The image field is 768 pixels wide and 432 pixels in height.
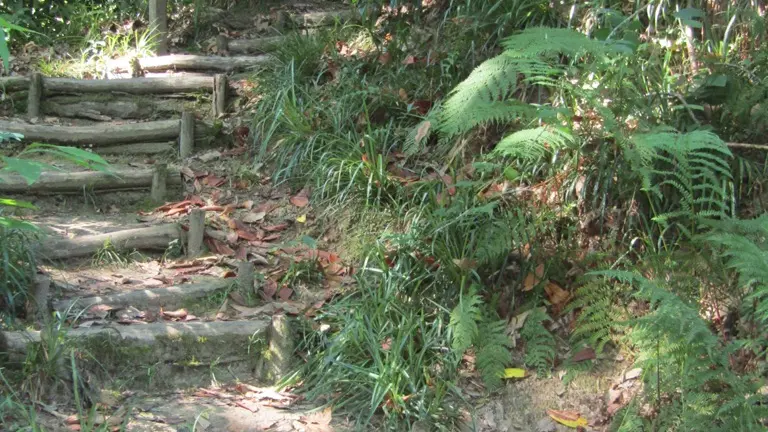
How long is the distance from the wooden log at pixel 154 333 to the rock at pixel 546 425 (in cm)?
139

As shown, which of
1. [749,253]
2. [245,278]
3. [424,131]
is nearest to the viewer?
[749,253]

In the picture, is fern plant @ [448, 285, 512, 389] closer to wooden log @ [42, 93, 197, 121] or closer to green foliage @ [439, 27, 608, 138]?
green foliage @ [439, 27, 608, 138]

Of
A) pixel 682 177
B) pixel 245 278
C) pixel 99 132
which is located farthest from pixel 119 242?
pixel 682 177

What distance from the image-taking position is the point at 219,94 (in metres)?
6.45

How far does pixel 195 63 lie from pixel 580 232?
3.85m

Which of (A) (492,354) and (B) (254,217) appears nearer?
(A) (492,354)

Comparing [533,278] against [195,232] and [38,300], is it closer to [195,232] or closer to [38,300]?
[195,232]

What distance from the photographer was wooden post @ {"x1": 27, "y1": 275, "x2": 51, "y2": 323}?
4.19 metres

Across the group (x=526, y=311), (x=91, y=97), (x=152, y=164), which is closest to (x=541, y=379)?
(x=526, y=311)

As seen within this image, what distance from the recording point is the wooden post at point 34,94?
626cm

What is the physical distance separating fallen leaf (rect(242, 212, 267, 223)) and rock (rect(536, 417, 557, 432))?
91.2 inches

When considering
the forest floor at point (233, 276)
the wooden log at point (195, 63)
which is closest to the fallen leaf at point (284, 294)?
the forest floor at point (233, 276)

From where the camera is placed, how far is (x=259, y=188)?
5793 mm

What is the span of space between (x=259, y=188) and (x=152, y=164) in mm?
878
